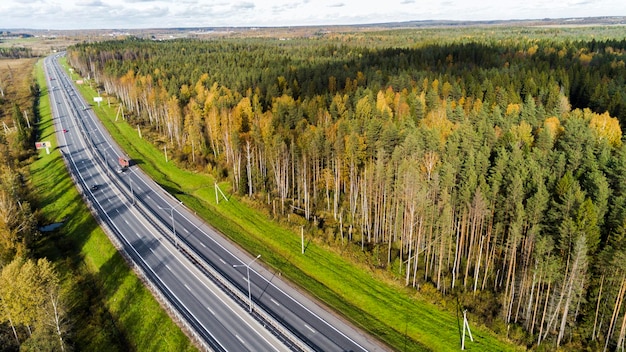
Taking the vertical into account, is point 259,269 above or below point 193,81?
below

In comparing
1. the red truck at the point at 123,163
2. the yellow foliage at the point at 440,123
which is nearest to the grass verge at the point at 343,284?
the red truck at the point at 123,163

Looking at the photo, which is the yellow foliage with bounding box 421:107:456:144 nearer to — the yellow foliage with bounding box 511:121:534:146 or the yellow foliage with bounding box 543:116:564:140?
the yellow foliage with bounding box 511:121:534:146

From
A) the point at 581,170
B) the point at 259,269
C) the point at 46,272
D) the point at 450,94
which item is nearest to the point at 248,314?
the point at 259,269

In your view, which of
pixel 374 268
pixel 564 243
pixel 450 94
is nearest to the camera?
pixel 564 243

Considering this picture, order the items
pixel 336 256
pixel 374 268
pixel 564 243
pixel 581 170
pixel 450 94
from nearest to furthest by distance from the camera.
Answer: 1. pixel 564 243
2. pixel 581 170
3. pixel 374 268
4. pixel 336 256
5. pixel 450 94

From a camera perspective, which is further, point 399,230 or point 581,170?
point 399,230

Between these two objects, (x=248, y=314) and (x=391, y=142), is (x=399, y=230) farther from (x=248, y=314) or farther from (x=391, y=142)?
(x=248, y=314)

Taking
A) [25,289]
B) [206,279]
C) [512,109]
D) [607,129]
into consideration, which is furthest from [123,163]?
[607,129]
